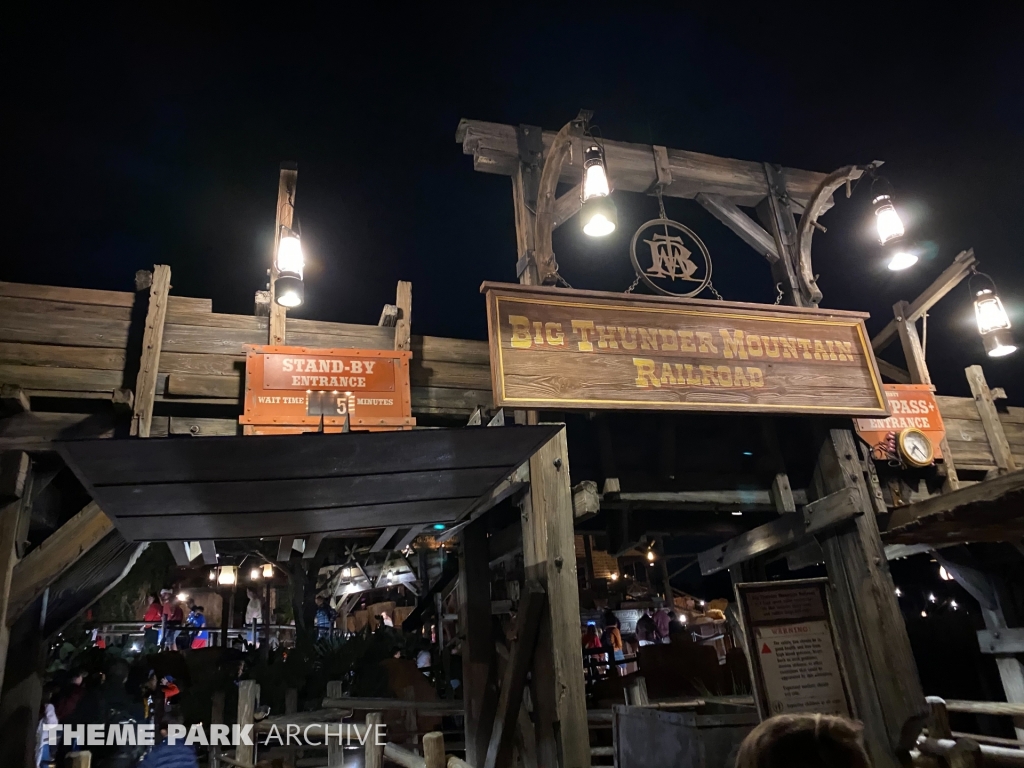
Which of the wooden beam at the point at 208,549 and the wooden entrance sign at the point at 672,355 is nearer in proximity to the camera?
the wooden entrance sign at the point at 672,355

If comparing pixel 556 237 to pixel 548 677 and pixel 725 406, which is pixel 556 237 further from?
pixel 548 677

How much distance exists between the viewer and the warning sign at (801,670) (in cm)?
453

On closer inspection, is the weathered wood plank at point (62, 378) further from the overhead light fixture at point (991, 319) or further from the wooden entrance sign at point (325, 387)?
the overhead light fixture at point (991, 319)

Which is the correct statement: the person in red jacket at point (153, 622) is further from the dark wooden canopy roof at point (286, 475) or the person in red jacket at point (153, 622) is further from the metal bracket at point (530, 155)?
the metal bracket at point (530, 155)

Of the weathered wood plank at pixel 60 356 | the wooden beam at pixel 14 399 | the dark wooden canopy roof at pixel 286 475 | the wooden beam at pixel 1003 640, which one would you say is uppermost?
the weathered wood plank at pixel 60 356

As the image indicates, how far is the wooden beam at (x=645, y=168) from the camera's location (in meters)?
6.61

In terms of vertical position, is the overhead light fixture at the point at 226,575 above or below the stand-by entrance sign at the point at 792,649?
above

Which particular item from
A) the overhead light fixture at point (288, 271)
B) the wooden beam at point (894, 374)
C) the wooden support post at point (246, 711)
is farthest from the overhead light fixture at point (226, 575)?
the wooden beam at point (894, 374)

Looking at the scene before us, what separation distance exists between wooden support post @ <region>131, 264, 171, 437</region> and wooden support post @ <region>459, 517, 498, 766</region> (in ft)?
12.1

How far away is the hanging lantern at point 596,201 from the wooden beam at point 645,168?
35.8 inches

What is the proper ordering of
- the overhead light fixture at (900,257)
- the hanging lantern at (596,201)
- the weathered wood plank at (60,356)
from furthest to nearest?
the overhead light fixture at (900,257), the hanging lantern at (596,201), the weathered wood plank at (60,356)

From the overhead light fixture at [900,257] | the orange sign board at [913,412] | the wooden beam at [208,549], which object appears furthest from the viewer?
the orange sign board at [913,412]

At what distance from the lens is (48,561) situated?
5.02 metres

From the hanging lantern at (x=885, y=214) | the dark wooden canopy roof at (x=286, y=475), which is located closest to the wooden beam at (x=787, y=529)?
the hanging lantern at (x=885, y=214)
